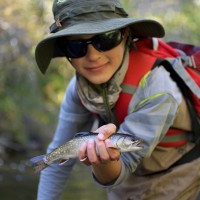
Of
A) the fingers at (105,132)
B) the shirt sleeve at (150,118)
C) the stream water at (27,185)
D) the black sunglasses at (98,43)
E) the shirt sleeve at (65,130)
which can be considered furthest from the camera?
the stream water at (27,185)

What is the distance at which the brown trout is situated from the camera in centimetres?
229

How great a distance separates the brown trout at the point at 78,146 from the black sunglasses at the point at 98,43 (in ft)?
1.85

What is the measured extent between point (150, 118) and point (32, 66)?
10.0m

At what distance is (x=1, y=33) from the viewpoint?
1107cm

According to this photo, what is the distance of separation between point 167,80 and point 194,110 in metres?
0.26

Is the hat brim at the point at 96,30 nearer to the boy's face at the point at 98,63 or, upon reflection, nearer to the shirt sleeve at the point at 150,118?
the boy's face at the point at 98,63

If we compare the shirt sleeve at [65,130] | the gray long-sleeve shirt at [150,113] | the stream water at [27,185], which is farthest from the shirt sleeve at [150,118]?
the stream water at [27,185]

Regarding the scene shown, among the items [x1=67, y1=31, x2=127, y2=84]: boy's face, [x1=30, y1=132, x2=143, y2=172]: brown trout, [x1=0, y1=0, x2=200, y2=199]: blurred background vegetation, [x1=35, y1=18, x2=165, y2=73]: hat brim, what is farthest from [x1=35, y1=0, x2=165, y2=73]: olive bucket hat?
[x1=0, y1=0, x2=200, y2=199]: blurred background vegetation

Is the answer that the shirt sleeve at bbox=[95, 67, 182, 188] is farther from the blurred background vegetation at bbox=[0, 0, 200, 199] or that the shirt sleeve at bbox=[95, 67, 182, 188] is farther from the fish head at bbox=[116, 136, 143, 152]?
the blurred background vegetation at bbox=[0, 0, 200, 199]

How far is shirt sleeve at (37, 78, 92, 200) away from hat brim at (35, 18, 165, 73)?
366 mm

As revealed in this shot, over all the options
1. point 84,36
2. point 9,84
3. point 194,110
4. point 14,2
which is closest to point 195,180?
point 194,110

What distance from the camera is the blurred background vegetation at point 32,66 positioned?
38.1 feet

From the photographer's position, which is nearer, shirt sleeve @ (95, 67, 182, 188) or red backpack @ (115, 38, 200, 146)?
shirt sleeve @ (95, 67, 182, 188)

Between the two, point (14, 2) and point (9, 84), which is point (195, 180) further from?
point (9, 84)
